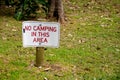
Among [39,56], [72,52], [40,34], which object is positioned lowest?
[72,52]

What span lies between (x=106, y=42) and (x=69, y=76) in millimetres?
1904

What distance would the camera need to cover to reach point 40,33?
536 cm

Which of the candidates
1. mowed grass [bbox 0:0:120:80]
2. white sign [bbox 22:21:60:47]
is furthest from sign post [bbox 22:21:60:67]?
mowed grass [bbox 0:0:120:80]

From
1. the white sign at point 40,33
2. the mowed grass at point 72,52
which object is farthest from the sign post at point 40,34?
the mowed grass at point 72,52

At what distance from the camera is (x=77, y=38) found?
7.16 m

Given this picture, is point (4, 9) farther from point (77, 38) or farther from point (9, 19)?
point (77, 38)

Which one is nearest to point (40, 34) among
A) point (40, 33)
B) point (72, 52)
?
point (40, 33)

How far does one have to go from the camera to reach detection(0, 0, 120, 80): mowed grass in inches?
214

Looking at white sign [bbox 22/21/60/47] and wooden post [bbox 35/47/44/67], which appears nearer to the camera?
white sign [bbox 22/21/60/47]

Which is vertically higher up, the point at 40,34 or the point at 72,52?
the point at 40,34

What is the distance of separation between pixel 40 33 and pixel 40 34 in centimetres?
2

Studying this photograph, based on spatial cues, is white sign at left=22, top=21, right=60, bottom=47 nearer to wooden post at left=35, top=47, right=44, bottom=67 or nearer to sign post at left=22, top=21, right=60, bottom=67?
sign post at left=22, top=21, right=60, bottom=67

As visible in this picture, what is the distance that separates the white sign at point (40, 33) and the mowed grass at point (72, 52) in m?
0.44

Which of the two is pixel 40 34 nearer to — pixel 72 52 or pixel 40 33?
pixel 40 33
